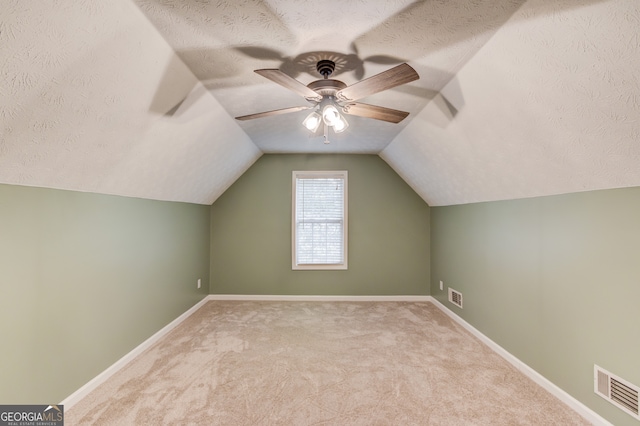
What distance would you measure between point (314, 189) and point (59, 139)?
3545 millimetres

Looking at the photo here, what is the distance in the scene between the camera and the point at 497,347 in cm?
303

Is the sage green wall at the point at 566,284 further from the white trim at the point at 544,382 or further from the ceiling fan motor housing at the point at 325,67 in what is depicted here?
the ceiling fan motor housing at the point at 325,67

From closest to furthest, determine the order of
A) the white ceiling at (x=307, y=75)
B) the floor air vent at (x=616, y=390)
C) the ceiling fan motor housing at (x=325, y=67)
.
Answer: the white ceiling at (x=307, y=75)
the floor air vent at (x=616, y=390)
the ceiling fan motor housing at (x=325, y=67)

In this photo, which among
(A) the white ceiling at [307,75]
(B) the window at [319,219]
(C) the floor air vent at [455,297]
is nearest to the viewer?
(A) the white ceiling at [307,75]

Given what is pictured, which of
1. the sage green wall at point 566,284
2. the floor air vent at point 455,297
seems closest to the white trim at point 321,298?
the floor air vent at point 455,297

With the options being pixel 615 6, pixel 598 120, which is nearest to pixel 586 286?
pixel 598 120

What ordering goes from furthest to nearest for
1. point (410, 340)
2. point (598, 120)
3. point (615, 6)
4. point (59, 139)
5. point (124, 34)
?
point (410, 340) < point (59, 139) < point (598, 120) < point (124, 34) < point (615, 6)

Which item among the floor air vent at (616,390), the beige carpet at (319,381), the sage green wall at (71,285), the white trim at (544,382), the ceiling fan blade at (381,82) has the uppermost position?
the ceiling fan blade at (381,82)

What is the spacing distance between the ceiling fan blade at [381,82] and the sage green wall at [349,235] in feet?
10.0

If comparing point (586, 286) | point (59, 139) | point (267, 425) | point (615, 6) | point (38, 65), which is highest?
point (615, 6)

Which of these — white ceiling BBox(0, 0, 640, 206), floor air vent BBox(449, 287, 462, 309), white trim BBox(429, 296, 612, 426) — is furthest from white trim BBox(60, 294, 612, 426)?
white ceiling BBox(0, 0, 640, 206)

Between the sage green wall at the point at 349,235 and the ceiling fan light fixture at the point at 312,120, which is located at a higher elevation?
the ceiling fan light fixture at the point at 312,120

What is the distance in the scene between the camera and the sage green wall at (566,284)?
185 cm

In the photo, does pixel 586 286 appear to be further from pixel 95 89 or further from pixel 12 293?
pixel 12 293
